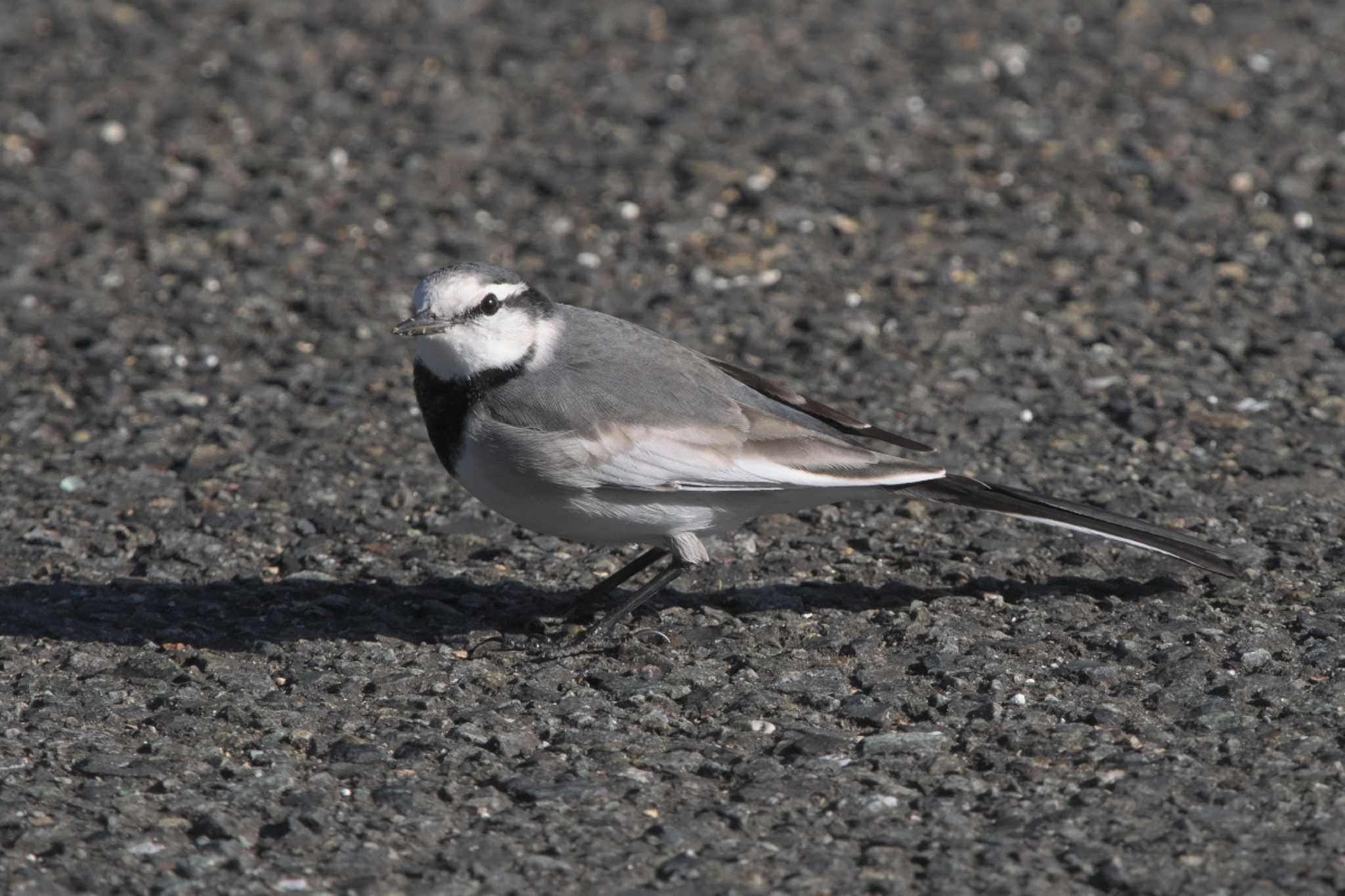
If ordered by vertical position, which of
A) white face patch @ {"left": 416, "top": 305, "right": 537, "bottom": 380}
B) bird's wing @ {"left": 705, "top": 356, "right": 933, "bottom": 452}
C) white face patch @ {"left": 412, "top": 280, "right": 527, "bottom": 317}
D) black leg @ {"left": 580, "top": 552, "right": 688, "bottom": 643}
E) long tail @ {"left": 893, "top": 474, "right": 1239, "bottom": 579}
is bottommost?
black leg @ {"left": 580, "top": 552, "right": 688, "bottom": 643}

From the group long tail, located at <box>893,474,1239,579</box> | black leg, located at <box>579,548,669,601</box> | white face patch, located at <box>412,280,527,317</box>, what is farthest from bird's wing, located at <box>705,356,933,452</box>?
white face patch, located at <box>412,280,527,317</box>

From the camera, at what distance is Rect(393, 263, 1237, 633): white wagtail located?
5379mm

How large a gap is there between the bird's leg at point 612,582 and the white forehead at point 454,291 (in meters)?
1.05

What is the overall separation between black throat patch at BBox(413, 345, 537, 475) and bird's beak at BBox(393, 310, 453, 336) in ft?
0.59

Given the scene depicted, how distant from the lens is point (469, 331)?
554cm

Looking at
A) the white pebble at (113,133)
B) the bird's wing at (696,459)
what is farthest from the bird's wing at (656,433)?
the white pebble at (113,133)

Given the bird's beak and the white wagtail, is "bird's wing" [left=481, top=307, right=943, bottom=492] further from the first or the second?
the bird's beak

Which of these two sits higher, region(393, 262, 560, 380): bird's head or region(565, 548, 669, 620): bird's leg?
region(393, 262, 560, 380): bird's head

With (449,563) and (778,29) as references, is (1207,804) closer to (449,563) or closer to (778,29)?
(449,563)

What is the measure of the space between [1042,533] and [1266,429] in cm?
129

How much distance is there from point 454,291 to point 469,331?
5.7 inches

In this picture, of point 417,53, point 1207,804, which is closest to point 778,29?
point 417,53

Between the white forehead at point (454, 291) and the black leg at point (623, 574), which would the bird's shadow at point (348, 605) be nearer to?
the black leg at point (623, 574)

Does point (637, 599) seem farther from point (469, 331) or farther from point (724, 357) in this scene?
point (724, 357)
